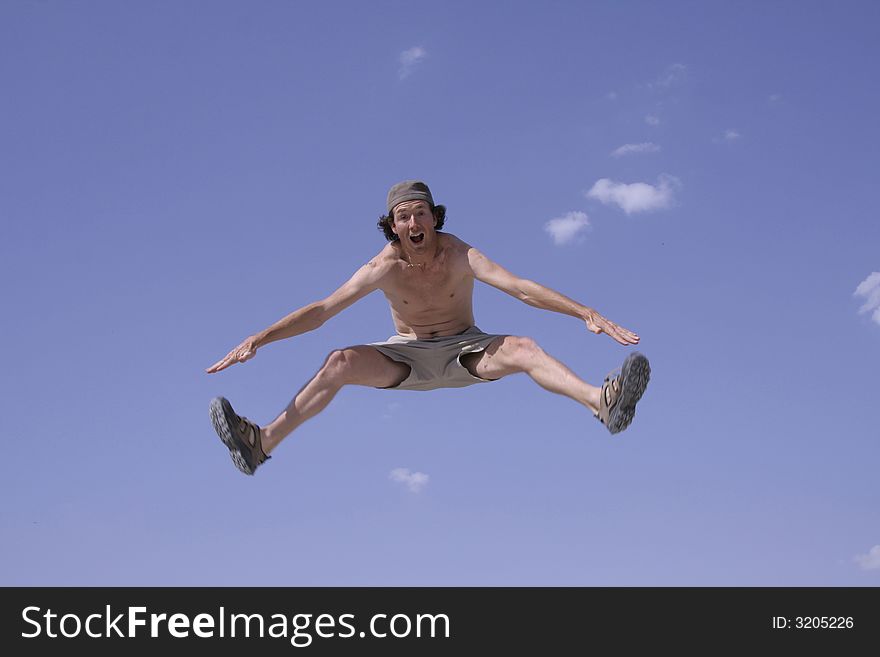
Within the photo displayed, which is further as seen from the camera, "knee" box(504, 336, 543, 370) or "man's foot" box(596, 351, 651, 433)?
"knee" box(504, 336, 543, 370)

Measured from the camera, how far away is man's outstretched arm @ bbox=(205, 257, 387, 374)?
9699 mm

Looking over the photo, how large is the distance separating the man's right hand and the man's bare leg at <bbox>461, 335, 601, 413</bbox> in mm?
2453

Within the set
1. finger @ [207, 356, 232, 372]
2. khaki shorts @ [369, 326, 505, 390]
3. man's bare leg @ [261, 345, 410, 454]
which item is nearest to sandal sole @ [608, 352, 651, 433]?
khaki shorts @ [369, 326, 505, 390]

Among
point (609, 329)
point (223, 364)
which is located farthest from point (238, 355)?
point (609, 329)

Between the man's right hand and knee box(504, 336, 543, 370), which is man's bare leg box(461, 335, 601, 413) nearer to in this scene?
knee box(504, 336, 543, 370)

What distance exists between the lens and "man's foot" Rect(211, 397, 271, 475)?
9.14m

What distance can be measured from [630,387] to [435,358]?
2.81 metres

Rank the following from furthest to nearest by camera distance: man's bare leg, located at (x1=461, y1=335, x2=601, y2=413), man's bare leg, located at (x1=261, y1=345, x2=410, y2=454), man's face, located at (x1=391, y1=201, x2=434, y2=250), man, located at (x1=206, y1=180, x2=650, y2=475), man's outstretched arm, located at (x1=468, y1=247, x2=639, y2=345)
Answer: man's face, located at (x1=391, y1=201, x2=434, y2=250), man's bare leg, located at (x1=261, y1=345, x2=410, y2=454), man, located at (x1=206, y1=180, x2=650, y2=475), man's bare leg, located at (x1=461, y1=335, x2=601, y2=413), man's outstretched arm, located at (x1=468, y1=247, x2=639, y2=345)

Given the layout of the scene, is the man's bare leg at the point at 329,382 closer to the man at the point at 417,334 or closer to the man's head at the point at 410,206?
the man at the point at 417,334

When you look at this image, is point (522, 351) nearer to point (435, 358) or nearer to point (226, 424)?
point (435, 358)

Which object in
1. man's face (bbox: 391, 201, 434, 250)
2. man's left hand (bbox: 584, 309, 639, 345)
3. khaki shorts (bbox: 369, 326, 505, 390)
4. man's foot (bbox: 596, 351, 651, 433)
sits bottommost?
man's foot (bbox: 596, 351, 651, 433)

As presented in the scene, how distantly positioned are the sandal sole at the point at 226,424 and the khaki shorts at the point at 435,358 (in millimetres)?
2128

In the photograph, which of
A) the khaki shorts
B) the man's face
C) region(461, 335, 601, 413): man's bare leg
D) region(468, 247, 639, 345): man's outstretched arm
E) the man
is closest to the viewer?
region(468, 247, 639, 345): man's outstretched arm

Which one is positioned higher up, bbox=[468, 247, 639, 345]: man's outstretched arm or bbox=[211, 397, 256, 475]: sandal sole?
bbox=[468, 247, 639, 345]: man's outstretched arm
